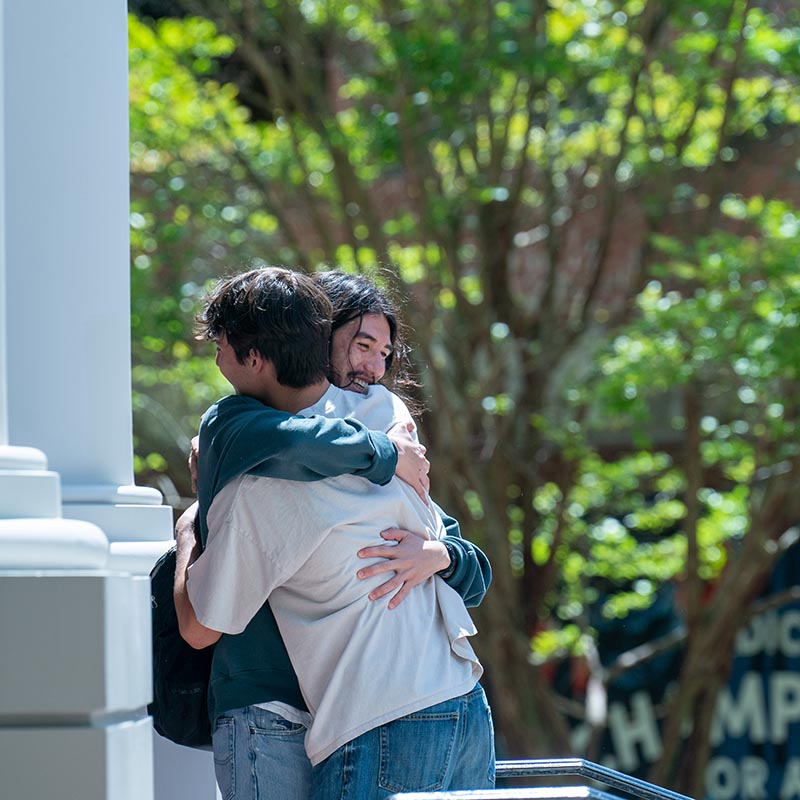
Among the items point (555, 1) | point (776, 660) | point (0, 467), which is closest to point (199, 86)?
point (555, 1)

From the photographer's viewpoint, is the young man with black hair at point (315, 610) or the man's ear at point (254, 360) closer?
the young man with black hair at point (315, 610)

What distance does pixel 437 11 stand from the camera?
8469mm

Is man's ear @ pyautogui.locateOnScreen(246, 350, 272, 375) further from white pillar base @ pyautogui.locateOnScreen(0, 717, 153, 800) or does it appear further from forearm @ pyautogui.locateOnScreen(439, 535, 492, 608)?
white pillar base @ pyautogui.locateOnScreen(0, 717, 153, 800)

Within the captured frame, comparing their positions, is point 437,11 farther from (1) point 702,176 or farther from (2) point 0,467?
(2) point 0,467

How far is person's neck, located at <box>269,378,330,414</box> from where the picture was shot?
2.57 metres

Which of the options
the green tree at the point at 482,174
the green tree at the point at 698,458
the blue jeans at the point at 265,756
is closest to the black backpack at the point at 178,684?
the blue jeans at the point at 265,756

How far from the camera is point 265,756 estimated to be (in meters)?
2.45

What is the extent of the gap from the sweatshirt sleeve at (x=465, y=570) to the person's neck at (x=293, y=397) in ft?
1.27

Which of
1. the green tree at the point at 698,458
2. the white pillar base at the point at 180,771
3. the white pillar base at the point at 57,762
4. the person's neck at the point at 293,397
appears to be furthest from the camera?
the green tree at the point at 698,458

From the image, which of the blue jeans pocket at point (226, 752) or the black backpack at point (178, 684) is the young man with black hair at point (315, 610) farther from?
the black backpack at point (178, 684)

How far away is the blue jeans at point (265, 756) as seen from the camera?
2.44 m

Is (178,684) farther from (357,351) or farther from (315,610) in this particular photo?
(357,351)

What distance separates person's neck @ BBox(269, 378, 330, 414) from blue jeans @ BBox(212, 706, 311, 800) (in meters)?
0.56

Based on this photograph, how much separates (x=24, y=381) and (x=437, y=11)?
6.39 meters
